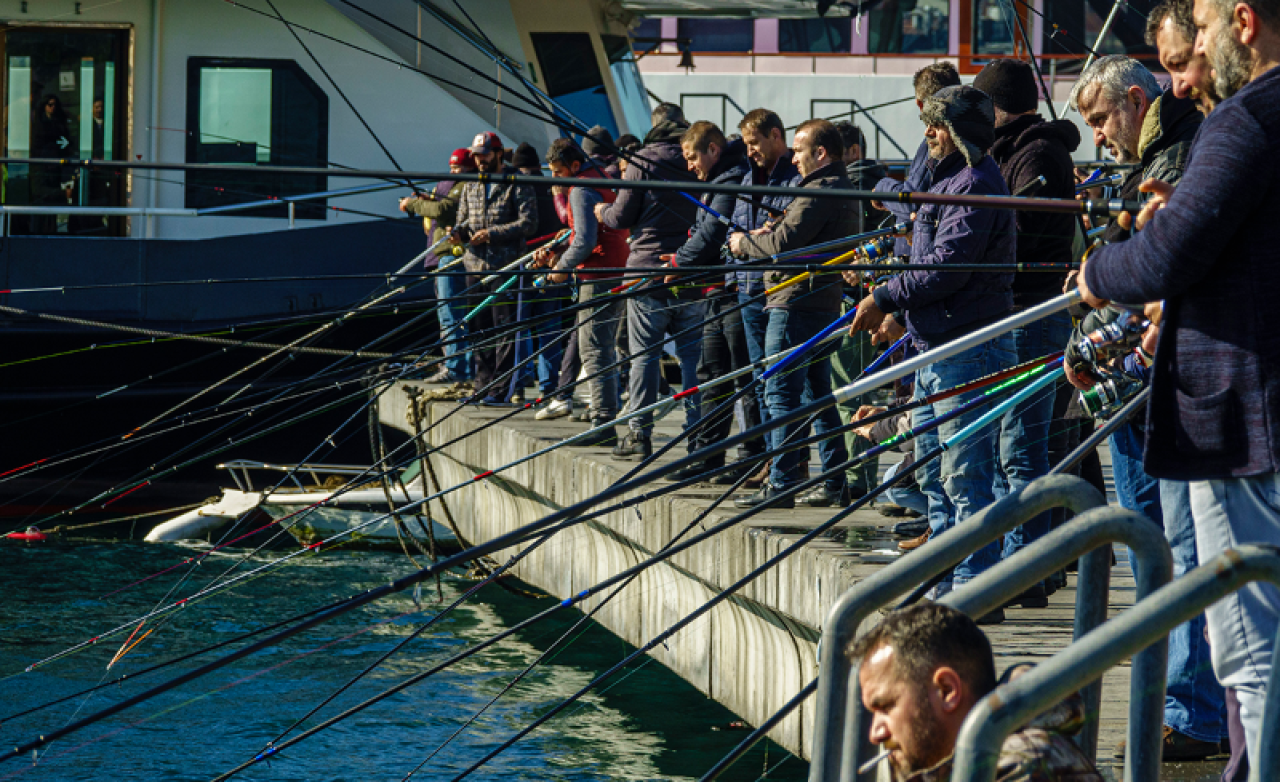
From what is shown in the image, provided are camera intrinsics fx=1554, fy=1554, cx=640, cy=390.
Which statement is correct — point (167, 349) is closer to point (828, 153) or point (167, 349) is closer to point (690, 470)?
point (690, 470)

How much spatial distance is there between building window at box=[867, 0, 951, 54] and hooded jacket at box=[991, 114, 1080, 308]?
1912 centimetres

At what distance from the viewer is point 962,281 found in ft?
15.3

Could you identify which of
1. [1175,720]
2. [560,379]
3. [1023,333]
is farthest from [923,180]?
[560,379]

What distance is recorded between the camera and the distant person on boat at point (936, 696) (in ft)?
7.29

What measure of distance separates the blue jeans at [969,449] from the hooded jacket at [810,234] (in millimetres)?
1158

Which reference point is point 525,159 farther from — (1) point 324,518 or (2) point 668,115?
(1) point 324,518

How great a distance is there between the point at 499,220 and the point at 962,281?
17.3 ft

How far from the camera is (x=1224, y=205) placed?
250cm

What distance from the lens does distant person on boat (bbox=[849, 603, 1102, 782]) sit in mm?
2223

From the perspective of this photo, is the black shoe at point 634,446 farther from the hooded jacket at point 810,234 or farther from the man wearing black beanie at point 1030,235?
the man wearing black beanie at point 1030,235

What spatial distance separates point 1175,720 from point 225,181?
949 centimetres

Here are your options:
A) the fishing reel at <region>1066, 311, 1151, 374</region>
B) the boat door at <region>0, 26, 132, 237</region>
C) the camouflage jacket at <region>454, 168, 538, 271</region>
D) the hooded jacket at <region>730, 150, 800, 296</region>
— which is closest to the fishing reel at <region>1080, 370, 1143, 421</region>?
the fishing reel at <region>1066, 311, 1151, 374</region>

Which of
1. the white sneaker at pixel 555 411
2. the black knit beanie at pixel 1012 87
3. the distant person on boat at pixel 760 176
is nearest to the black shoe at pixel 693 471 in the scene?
the distant person on boat at pixel 760 176

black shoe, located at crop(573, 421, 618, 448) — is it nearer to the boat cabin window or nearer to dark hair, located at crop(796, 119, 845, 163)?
dark hair, located at crop(796, 119, 845, 163)
